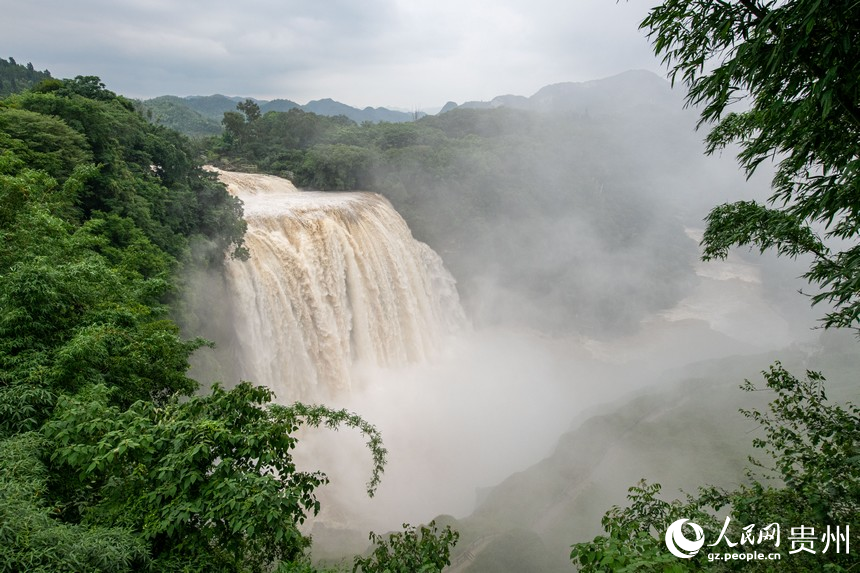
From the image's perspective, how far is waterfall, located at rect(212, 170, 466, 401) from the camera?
13.3 m

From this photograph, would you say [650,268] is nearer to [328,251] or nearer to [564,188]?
[564,188]

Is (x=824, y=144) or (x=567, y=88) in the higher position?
(x=567, y=88)

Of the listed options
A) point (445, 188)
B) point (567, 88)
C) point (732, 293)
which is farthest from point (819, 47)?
point (567, 88)

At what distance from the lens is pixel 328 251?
15.6 meters

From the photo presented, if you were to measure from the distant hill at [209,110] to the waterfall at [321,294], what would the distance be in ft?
29.8

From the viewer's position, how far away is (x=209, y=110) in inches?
5002

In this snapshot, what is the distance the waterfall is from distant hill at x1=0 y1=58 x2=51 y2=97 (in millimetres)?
32148

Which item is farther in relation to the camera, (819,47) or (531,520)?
(531,520)

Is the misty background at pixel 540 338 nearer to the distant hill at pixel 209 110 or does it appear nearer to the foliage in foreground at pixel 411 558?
the foliage in foreground at pixel 411 558

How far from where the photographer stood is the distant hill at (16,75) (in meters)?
36.4

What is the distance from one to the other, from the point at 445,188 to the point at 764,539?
1093 inches

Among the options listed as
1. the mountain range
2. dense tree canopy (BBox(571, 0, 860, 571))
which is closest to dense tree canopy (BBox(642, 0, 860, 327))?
dense tree canopy (BBox(571, 0, 860, 571))

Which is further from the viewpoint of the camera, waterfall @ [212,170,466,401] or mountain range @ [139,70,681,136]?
mountain range @ [139,70,681,136]

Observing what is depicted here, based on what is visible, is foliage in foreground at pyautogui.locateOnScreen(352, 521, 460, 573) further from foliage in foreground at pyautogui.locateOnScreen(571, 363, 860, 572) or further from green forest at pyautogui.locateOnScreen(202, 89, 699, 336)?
green forest at pyautogui.locateOnScreen(202, 89, 699, 336)
